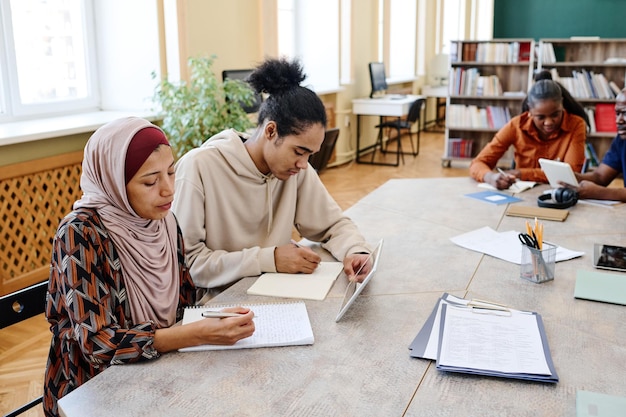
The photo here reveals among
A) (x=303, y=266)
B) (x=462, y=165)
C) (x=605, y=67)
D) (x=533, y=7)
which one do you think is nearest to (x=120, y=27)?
(x=303, y=266)

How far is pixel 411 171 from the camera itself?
729 centimetres

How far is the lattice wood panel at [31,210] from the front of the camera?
338 centimetres

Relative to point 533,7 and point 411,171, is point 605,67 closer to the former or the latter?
point 411,171

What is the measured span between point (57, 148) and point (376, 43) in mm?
5617

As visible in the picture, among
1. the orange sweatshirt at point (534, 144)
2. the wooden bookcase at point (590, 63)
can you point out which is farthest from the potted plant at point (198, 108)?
the wooden bookcase at point (590, 63)

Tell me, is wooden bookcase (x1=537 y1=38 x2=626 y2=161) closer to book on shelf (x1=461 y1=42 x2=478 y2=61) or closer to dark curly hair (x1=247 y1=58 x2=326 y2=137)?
book on shelf (x1=461 y1=42 x2=478 y2=61)

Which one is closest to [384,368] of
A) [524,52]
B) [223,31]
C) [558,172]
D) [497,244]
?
[497,244]

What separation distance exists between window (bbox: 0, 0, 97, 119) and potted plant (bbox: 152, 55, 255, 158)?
0.56 metres

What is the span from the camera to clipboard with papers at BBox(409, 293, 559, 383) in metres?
1.27

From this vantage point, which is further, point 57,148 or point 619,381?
point 57,148

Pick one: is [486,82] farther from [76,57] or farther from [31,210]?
[31,210]

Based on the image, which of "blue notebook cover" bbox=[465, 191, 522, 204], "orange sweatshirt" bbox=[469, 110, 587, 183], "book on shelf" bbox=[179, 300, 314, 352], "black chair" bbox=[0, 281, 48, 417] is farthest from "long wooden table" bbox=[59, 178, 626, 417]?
"orange sweatshirt" bbox=[469, 110, 587, 183]

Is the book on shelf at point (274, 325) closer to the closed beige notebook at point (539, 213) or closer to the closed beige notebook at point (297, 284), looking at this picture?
the closed beige notebook at point (297, 284)

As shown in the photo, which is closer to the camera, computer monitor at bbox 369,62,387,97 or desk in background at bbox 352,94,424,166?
desk in background at bbox 352,94,424,166
